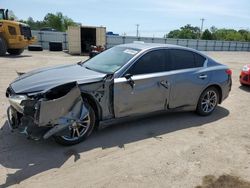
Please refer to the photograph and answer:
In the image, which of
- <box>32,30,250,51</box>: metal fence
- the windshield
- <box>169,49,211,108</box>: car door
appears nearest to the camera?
the windshield

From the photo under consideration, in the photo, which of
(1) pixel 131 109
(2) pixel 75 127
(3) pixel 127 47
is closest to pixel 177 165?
(1) pixel 131 109

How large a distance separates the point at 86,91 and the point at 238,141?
2.80m

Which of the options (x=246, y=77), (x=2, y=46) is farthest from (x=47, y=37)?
(x=246, y=77)

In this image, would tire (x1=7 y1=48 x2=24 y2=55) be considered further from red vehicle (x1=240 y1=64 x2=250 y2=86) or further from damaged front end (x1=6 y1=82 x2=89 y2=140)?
damaged front end (x1=6 y1=82 x2=89 y2=140)

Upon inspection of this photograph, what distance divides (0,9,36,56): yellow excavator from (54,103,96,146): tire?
47.7 ft

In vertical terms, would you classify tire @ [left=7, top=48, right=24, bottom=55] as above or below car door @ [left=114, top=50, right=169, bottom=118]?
below

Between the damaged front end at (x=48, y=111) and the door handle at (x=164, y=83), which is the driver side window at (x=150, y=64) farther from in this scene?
the damaged front end at (x=48, y=111)

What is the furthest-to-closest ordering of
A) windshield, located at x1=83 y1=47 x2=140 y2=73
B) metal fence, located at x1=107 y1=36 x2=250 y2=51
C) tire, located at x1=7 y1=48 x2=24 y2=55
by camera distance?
metal fence, located at x1=107 y1=36 x2=250 y2=51
tire, located at x1=7 y1=48 x2=24 y2=55
windshield, located at x1=83 y1=47 x2=140 y2=73

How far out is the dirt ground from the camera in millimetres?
3256

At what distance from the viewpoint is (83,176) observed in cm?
330

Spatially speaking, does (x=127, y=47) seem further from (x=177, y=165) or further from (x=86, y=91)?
(x=177, y=165)

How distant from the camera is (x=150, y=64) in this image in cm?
483

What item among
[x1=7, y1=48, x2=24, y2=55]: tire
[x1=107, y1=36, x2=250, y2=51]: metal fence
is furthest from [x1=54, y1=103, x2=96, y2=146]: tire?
[x1=107, y1=36, x2=250, y2=51]: metal fence

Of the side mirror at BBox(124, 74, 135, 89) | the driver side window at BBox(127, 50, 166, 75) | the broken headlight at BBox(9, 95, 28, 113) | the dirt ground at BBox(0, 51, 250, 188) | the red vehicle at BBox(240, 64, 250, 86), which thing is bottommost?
the dirt ground at BBox(0, 51, 250, 188)
